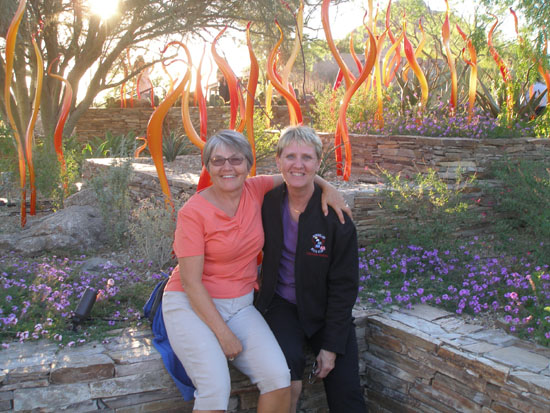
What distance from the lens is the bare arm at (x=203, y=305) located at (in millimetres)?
2387

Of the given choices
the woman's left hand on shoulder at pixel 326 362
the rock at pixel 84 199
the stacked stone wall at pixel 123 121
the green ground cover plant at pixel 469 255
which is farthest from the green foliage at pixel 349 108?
the stacked stone wall at pixel 123 121

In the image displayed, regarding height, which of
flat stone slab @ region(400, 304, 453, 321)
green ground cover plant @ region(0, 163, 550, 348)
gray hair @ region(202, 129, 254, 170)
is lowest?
flat stone slab @ region(400, 304, 453, 321)

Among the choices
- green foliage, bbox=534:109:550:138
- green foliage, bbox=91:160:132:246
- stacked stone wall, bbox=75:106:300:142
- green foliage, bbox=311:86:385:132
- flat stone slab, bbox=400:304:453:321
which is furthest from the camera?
stacked stone wall, bbox=75:106:300:142

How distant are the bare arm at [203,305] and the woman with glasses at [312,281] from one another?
0.93 feet

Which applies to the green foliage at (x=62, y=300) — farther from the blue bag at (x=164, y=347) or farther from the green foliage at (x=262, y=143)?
the green foliage at (x=262, y=143)

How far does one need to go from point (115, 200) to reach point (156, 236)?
1.05 metres

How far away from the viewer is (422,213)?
4.38 metres

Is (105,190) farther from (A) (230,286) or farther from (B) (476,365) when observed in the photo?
(B) (476,365)

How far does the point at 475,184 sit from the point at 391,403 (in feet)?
9.19

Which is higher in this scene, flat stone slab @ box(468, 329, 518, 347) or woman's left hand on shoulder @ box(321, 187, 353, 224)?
woman's left hand on shoulder @ box(321, 187, 353, 224)

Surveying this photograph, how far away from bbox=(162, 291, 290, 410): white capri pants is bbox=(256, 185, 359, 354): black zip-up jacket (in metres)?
0.19

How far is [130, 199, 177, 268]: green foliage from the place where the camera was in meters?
3.93

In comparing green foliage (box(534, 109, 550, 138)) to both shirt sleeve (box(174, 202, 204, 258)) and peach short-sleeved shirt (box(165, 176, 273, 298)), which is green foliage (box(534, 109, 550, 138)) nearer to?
peach short-sleeved shirt (box(165, 176, 273, 298))

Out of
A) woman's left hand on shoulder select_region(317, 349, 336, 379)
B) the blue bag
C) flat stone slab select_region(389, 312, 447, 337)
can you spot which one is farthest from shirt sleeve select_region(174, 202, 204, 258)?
flat stone slab select_region(389, 312, 447, 337)
